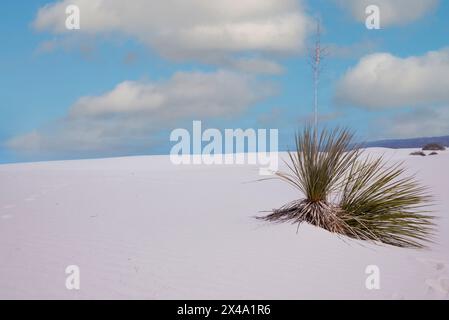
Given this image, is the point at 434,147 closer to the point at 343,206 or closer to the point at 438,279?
the point at 343,206

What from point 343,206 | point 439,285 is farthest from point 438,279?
point 343,206

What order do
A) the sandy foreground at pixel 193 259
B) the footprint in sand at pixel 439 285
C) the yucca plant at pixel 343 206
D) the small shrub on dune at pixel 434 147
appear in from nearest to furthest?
the sandy foreground at pixel 193 259
the footprint in sand at pixel 439 285
the yucca plant at pixel 343 206
the small shrub on dune at pixel 434 147

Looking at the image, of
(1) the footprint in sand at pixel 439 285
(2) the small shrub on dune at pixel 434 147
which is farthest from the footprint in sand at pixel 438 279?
(2) the small shrub on dune at pixel 434 147

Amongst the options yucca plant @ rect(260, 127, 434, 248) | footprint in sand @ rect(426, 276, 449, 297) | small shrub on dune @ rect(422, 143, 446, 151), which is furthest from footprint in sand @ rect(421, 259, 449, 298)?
small shrub on dune @ rect(422, 143, 446, 151)

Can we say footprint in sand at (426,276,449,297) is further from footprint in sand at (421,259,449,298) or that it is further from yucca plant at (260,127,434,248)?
yucca plant at (260,127,434,248)

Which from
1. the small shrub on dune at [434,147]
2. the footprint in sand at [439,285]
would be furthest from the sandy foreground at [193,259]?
the small shrub on dune at [434,147]

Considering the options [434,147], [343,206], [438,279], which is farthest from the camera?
[434,147]

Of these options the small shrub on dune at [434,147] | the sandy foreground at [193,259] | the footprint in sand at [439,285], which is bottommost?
the footprint in sand at [439,285]

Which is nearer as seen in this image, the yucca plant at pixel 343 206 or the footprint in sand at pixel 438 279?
the footprint in sand at pixel 438 279

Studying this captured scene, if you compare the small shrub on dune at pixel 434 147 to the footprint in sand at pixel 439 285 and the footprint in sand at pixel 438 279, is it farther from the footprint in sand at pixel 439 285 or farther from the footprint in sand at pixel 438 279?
the footprint in sand at pixel 439 285

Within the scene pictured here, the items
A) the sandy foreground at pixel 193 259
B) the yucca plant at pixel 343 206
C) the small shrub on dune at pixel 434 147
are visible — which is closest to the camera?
the sandy foreground at pixel 193 259

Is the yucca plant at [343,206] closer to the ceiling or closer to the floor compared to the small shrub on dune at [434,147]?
closer to the floor

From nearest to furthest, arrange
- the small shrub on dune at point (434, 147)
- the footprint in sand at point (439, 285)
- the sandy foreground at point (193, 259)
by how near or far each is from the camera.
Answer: the sandy foreground at point (193, 259)
the footprint in sand at point (439, 285)
the small shrub on dune at point (434, 147)
